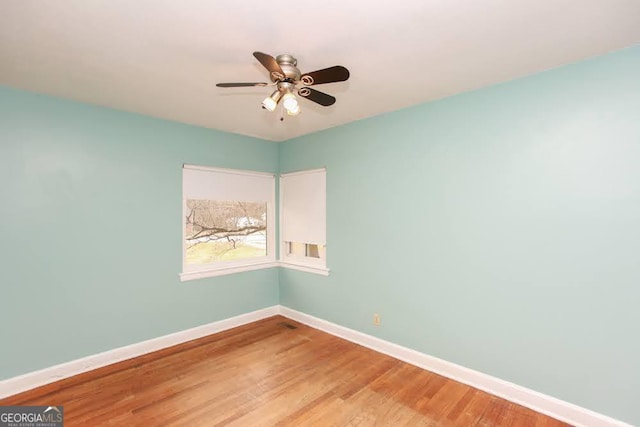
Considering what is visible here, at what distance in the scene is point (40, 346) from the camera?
271cm

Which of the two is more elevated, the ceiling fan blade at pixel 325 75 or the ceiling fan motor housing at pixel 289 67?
the ceiling fan motor housing at pixel 289 67

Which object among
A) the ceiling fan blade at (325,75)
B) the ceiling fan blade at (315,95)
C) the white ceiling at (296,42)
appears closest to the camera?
the white ceiling at (296,42)

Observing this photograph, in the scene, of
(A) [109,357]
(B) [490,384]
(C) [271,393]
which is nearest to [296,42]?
(C) [271,393]

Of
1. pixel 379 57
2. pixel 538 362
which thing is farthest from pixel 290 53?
pixel 538 362

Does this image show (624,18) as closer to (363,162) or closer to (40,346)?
(363,162)

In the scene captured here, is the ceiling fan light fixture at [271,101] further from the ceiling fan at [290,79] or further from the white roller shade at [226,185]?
the white roller shade at [226,185]

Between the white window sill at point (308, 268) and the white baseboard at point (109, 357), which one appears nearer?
the white baseboard at point (109, 357)

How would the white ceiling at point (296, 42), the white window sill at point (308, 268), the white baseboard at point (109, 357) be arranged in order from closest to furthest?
the white ceiling at point (296, 42), the white baseboard at point (109, 357), the white window sill at point (308, 268)

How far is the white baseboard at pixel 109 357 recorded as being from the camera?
2.58 metres

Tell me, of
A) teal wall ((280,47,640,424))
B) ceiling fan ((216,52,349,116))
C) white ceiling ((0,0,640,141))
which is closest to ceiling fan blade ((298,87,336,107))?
ceiling fan ((216,52,349,116))

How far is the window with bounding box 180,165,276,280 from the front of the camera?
146 inches

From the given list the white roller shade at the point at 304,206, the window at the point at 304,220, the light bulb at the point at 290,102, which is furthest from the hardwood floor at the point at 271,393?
the light bulb at the point at 290,102

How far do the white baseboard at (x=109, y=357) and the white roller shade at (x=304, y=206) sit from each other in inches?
51.8

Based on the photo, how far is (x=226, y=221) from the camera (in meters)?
4.08
